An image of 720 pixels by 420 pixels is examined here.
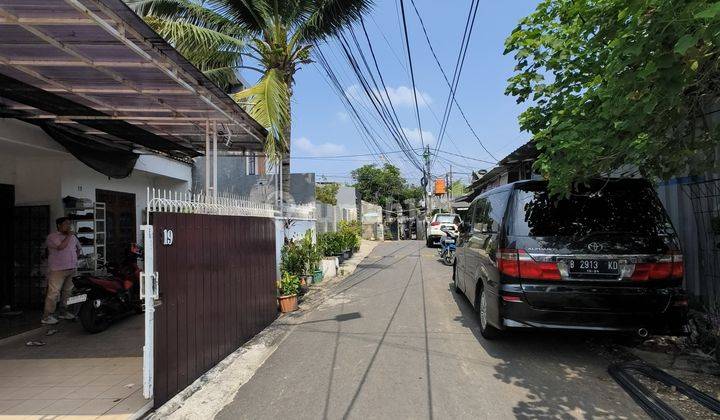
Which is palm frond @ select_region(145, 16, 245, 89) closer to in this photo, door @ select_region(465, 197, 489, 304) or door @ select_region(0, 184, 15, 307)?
door @ select_region(0, 184, 15, 307)

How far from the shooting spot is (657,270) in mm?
4660

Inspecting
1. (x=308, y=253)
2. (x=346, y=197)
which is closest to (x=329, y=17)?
(x=308, y=253)

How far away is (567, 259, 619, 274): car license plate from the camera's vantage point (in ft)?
15.3

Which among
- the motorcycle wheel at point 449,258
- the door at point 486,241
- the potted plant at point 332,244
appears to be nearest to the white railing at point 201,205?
the door at point 486,241

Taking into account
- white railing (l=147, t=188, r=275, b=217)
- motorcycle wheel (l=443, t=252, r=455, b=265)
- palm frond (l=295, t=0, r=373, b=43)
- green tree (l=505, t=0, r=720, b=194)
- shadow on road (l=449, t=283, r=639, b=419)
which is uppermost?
palm frond (l=295, t=0, r=373, b=43)

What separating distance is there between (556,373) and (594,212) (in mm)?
1728

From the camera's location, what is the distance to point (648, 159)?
4504mm

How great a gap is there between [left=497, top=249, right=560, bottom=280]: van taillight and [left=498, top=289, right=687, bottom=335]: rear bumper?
10.9 inches

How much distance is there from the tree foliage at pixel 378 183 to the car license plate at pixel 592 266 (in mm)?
45546

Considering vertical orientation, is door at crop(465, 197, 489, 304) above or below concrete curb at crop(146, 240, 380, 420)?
above

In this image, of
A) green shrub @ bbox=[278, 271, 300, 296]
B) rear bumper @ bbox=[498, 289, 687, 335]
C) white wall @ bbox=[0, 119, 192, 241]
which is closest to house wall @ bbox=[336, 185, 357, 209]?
white wall @ bbox=[0, 119, 192, 241]

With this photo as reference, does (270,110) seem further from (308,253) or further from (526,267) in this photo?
(526,267)

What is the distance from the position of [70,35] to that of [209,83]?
4.57ft

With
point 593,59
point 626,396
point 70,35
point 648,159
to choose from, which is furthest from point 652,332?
point 70,35
